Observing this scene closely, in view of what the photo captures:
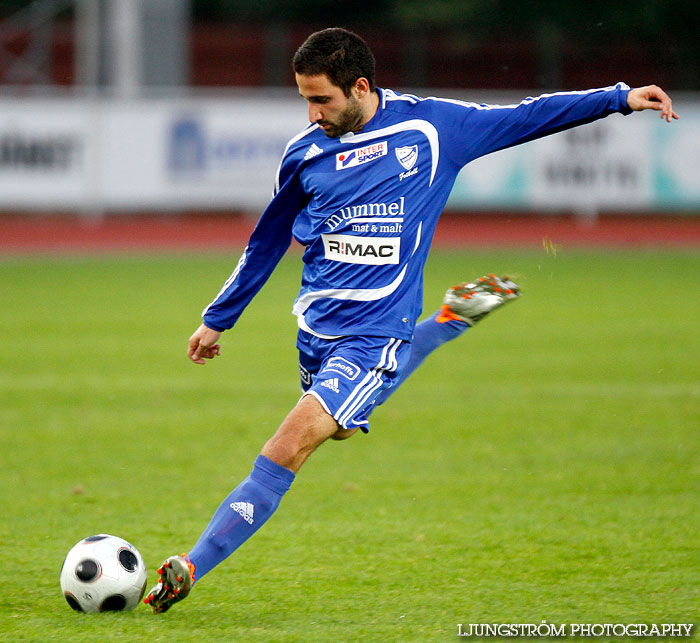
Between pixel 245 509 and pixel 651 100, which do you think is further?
pixel 651 100

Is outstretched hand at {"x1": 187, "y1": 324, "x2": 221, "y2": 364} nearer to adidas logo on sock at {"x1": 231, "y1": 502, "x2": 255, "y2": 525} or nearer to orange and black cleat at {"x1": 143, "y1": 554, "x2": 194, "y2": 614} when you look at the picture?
adidas logo on sock at {"x1": 231, "y1": 502, "x2": 255, "y2": 525}

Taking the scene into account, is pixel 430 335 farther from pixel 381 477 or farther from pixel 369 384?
pixel 381 477

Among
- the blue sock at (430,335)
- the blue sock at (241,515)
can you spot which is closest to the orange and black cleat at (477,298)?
the blue sock at (430,335)

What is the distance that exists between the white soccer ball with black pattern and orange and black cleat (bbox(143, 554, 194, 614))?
169 mm

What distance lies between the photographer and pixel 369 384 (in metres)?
4.22

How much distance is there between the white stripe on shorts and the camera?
162 inches

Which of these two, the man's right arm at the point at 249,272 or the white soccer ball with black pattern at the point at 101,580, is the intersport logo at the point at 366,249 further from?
the white soccer ball with black pattern at the point at 101,580

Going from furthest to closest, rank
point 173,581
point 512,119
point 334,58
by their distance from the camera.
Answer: point 512,119, point 334,58, point 173,581

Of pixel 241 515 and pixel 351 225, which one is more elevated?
pixel 351 225

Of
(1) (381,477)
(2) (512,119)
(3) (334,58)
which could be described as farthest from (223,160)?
(3) (334,58)

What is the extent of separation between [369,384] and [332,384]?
6.7 inches

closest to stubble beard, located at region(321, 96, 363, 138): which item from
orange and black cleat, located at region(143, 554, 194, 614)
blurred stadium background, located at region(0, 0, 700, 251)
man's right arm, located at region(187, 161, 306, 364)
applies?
man's right arm, located at region(187, 161, 306, 364)

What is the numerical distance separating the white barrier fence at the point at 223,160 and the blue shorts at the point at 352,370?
610 inches

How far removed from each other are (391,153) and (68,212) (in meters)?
17.9
